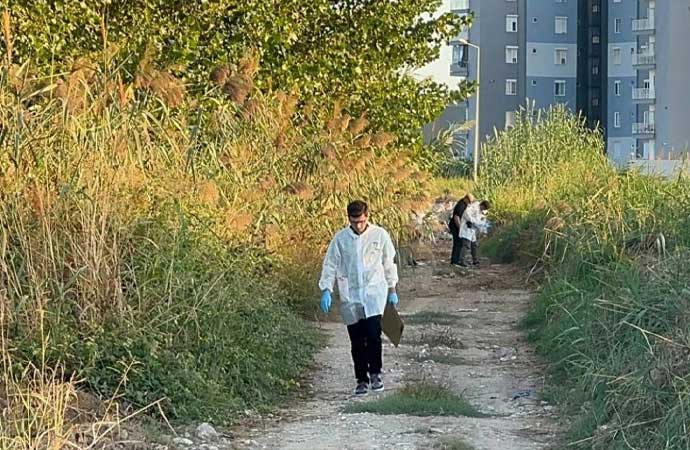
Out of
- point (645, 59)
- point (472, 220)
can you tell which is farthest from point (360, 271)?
point (645, 59)

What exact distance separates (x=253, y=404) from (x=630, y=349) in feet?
10.2

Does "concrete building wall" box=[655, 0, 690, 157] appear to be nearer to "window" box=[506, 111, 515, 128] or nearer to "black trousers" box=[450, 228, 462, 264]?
"window" box=[506, 111, 515, 128]

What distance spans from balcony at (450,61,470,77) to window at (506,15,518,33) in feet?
14.1

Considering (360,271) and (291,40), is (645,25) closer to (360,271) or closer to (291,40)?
(291,40)

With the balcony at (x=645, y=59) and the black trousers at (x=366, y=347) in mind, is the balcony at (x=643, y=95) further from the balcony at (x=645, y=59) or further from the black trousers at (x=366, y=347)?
the black trousers at (x=366, y=347)

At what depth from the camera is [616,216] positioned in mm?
14367

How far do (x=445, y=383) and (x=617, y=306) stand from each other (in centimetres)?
191

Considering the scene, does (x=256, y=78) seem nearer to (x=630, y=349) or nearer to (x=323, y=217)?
(x=323, y=217)

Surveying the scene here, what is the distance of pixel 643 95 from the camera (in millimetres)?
56562

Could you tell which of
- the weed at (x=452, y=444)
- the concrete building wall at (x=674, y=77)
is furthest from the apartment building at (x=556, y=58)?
the weed at (x=452, y=444)

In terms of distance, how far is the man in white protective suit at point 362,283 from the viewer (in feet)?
34.9

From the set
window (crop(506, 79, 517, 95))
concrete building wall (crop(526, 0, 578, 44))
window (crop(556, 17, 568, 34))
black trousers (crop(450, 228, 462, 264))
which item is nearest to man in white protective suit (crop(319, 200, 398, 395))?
black trousers (crop(450, 228, 462, 264))

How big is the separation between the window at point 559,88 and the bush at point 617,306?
46258mm

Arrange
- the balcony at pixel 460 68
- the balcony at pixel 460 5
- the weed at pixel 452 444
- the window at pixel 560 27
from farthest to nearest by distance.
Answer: the window at pixel 560 27 → the balcony at pixel 460 5 → the balcony at pixel 460 68 → the weed at pixel 452 444
